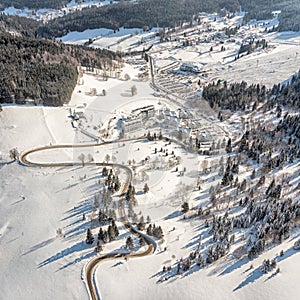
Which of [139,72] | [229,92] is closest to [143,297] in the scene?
[229,92]

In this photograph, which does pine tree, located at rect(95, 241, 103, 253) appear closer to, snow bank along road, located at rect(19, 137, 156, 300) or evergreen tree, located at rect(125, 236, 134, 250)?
snow bank along road, located at rect(19, 137, 156, 300)

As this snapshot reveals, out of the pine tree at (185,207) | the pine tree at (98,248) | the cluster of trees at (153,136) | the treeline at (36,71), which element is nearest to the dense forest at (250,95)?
the cluster of trees at (153,136)

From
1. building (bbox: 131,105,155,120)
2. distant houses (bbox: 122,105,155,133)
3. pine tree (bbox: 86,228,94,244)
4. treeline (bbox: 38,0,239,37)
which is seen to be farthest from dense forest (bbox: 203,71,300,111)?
treeline (bbox: 38,0,239,37)

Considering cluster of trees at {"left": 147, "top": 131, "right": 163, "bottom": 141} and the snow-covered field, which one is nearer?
the snow-covered field

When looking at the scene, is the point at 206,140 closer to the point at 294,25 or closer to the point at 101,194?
the point at 101,194

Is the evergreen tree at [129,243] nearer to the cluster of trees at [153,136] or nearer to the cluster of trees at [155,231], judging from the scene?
the cluster of trees at [155,231]

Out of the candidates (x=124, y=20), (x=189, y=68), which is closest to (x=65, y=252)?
(x=189, y=68)

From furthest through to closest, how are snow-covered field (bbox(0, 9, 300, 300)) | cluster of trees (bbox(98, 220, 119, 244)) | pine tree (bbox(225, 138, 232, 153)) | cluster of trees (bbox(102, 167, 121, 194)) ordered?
1. pine tree (bbox(225, 138, 232, 153))
2. cluster of trees (bbox(102, 167, 121, 194))
3. cluster of trees (bbox(98, 220, 119, 244))
4. snow-covered field (bbox(0, 9, 300, 300))
